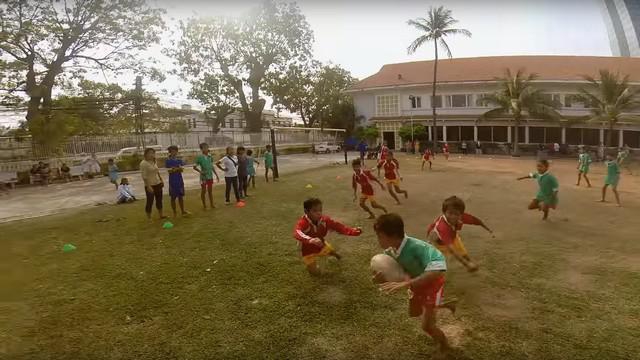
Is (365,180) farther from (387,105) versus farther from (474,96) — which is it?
(387,105)

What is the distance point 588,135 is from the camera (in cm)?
3706

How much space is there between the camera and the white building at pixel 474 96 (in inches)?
1489

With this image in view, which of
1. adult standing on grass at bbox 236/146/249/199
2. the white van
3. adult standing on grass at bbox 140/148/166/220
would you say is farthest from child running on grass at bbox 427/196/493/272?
the white van

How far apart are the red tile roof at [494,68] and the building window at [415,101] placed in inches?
60.8

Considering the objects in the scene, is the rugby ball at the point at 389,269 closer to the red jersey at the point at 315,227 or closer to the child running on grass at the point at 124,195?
the red jersey at the point at 315,227

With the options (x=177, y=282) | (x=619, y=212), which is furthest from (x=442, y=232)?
(x=619, y=212)

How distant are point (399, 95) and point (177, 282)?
1642 inches

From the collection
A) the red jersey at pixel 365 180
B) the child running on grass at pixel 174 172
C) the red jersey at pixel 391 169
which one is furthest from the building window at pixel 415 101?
the child running on grass at pixel 174 172

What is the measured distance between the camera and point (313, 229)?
6.00m

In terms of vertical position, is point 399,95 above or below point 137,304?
above

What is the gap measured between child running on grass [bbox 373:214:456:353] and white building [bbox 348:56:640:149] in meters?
39.7

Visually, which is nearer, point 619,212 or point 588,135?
point 619,212

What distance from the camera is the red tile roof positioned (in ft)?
129

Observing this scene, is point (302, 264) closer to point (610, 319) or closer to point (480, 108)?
point (610, 319)
